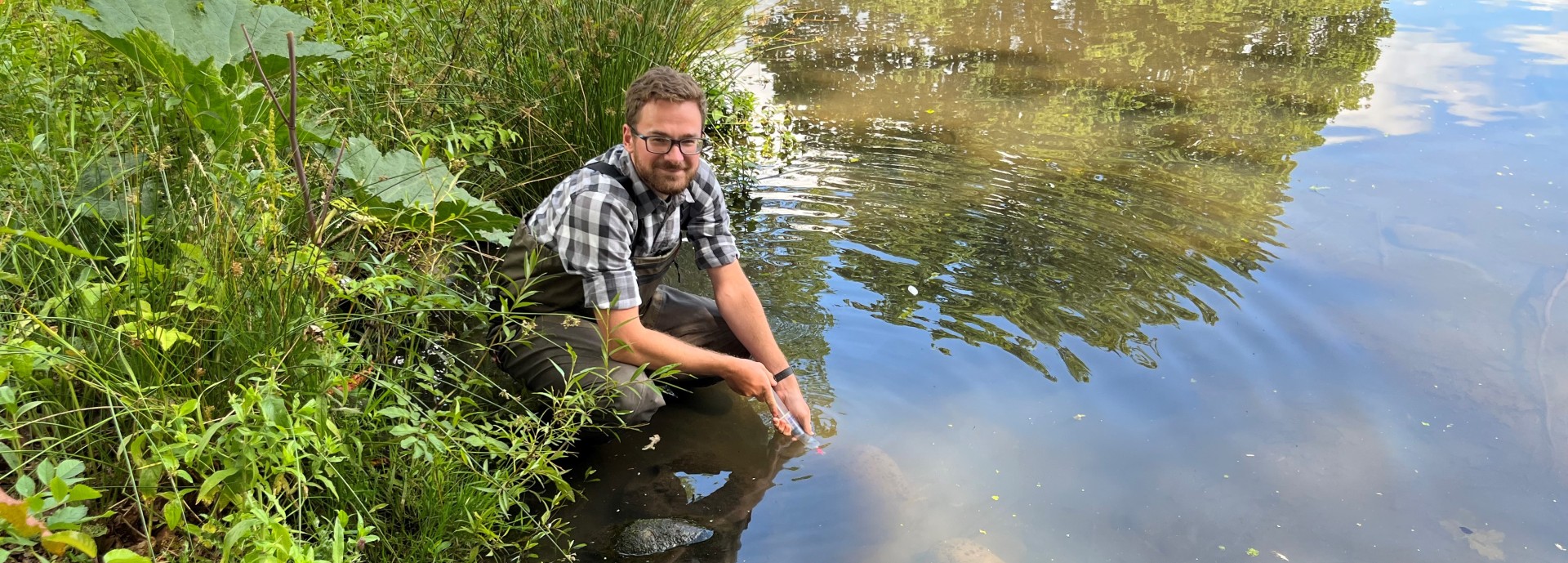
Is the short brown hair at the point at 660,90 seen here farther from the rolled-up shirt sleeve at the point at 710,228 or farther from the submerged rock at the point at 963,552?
the submerged rock at the point at 963,552

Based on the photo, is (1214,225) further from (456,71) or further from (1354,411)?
(456,71)

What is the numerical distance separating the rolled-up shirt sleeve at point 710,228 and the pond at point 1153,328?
1.79 ft

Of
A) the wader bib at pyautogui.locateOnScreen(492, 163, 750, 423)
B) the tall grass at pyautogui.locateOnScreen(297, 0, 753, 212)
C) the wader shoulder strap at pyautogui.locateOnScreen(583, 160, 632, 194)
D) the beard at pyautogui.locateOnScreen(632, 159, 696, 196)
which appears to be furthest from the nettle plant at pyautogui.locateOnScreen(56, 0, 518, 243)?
the tall grass at pyautogui.locateOnScreen(297, 0, 753, 212)

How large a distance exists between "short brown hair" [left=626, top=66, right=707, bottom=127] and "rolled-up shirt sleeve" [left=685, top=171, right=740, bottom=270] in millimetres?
351

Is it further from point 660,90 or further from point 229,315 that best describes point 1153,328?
point 229,315

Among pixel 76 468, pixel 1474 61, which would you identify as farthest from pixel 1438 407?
pixel 1474 61

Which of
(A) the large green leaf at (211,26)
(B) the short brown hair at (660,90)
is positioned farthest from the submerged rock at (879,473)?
(A) the large green leaf at (211,26)

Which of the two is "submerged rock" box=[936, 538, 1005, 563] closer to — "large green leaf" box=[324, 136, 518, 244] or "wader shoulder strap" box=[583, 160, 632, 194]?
"wader shoulder strap" box=[583, 160, 632, 194]

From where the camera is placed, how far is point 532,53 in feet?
13.4

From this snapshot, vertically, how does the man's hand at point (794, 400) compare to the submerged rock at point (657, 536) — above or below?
above

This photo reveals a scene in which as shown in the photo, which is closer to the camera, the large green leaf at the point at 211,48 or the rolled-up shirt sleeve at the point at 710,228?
the large green leaf at the point at 211,48

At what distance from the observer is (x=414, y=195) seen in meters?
2.89

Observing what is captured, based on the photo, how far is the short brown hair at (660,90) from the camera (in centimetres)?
304

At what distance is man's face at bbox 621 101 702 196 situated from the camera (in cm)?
305
